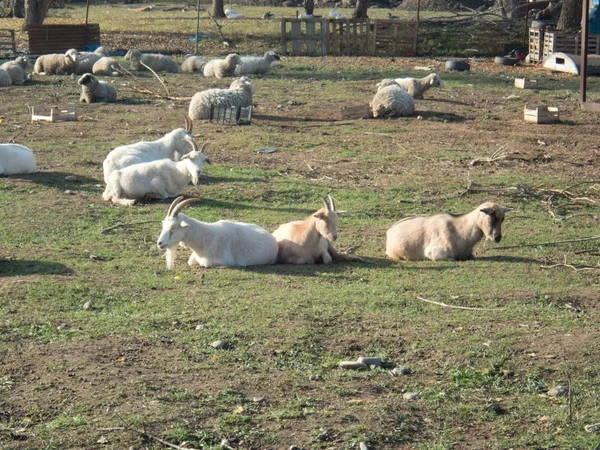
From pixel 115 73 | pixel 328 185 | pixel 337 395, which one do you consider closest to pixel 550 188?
pixel 328 185

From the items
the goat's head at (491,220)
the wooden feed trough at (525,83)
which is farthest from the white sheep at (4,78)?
the goat's head at (491,220)

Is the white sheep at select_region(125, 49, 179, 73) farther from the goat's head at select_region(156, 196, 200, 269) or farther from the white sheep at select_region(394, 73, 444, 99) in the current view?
the goat's head at select_region(156, 196, 200, 269)

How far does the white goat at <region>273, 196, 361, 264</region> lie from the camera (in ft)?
34.8

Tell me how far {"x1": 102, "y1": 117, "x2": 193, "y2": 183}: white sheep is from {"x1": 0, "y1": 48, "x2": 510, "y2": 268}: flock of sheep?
0.01m

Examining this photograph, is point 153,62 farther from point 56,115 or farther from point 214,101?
point 214,101

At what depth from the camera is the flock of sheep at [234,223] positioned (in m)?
10.5

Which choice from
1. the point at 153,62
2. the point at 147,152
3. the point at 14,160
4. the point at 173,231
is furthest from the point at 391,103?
the point at 153,62

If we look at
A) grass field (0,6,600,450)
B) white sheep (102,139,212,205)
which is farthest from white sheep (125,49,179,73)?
white sheep (102,139,212,205)

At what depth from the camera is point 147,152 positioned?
48.8 ft

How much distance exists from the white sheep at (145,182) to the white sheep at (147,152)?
57cm

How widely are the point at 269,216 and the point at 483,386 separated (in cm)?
609

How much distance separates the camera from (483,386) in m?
7.11

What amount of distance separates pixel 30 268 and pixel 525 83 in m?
17.1

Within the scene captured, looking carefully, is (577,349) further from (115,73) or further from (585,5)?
(115,73)
